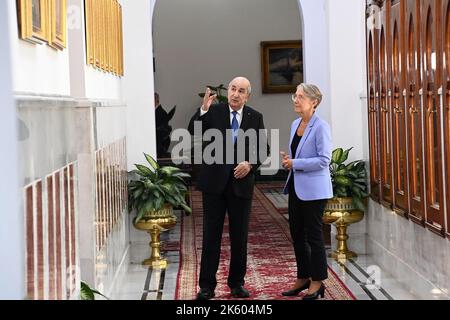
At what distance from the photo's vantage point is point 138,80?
11789 mm

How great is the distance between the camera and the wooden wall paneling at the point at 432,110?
24.9ft

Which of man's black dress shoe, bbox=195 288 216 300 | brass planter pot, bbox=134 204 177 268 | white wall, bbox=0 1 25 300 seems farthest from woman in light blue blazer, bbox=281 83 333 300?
white wall, bbox=0 1 25 300

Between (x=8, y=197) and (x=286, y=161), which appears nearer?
(x=8, y=197)

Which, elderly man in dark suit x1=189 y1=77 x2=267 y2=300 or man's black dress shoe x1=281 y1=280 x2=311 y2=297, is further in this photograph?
man's black dress shoe x1=281 y1=280 x2=311 y2=297

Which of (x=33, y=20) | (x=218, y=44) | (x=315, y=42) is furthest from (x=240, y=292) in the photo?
(x=218, y=44)

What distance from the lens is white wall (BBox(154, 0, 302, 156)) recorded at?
21875 mm

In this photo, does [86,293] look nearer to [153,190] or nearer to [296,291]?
[296,291]

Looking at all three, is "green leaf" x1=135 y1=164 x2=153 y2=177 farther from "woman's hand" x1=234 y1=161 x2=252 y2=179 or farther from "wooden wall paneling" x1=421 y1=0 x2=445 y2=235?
"wooden wall paneling" x1=421 y1=0 x2=445 y2=235

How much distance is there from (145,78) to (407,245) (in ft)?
13.7

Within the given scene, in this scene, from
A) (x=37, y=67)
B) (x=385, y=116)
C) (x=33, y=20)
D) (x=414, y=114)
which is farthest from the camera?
(x=385, y=116)

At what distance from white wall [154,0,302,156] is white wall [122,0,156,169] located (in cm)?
1002

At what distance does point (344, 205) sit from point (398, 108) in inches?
69.2

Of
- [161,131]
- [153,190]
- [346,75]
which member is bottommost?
[153,190]
